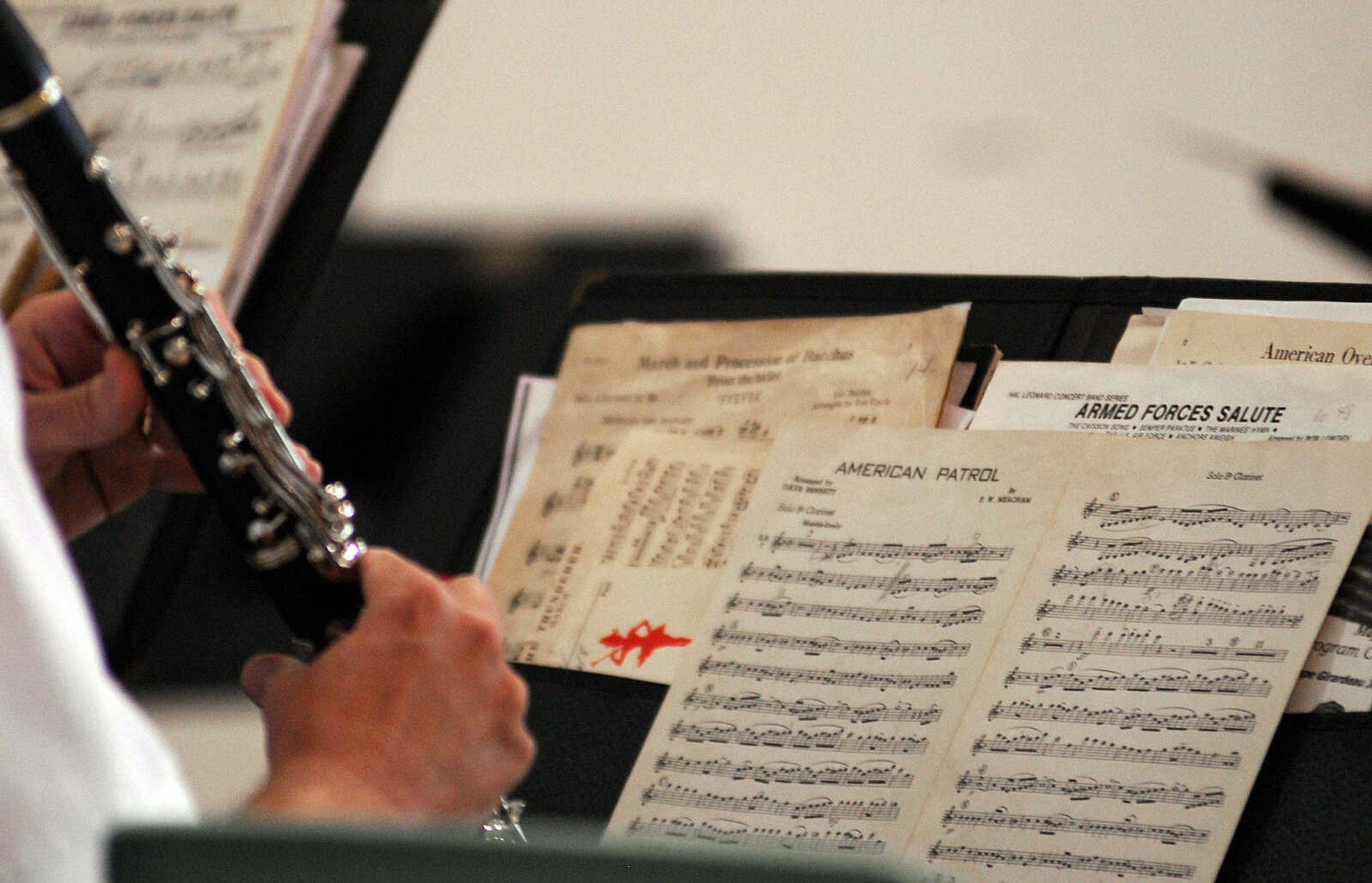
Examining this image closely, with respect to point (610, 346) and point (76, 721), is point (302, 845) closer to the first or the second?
point (76, 721)

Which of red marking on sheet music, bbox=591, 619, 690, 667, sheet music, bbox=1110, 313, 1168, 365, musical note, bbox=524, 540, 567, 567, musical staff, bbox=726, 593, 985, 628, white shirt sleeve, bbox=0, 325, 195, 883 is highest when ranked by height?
sheet music, bbox=1110, 313, 1168, 365

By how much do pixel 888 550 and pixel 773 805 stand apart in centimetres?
17

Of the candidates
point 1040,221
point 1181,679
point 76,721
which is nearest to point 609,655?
point 1181,679

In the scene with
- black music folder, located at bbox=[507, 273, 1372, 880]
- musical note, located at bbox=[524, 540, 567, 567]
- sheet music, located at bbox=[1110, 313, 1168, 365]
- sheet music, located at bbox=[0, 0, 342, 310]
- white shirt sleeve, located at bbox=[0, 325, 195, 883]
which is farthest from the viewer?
sheet music, located at bbox=[0, 0, 342, 310]

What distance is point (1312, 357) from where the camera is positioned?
78 cm

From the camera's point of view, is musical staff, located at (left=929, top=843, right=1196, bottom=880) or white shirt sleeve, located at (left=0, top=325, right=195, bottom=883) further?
musical staff, located at (left=929, top=843, right=1196, bottom=880)

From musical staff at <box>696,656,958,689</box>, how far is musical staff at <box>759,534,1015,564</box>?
0.07 meters

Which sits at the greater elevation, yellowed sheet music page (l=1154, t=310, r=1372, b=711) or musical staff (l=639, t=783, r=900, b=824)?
yellowed sheet music page (l=1154, t=310, r=1372, b=711)

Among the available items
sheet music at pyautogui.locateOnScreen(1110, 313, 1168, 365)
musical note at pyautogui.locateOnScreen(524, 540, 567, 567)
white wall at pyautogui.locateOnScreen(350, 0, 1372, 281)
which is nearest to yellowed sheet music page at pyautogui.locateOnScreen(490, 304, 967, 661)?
musical note at pyautogui.locateOnScreen(524, 540, 567, 567)

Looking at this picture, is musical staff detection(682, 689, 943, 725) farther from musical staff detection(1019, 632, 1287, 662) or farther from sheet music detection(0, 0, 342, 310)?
sheet music detection(0, 0, 342, 310)

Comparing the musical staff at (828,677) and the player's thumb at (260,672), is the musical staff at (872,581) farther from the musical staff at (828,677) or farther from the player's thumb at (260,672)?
the player's thumb at (260,672)

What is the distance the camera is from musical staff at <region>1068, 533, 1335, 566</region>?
73 cm

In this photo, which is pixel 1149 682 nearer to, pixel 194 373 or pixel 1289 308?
pixel 1289 308

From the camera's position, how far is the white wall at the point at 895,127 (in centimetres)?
249
